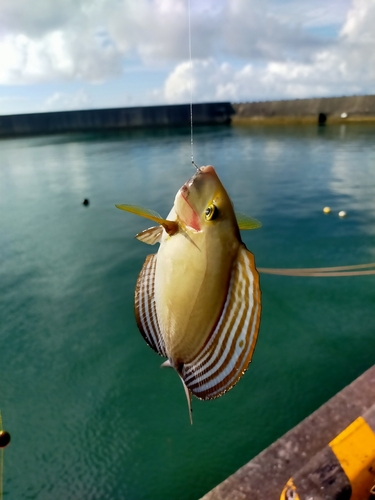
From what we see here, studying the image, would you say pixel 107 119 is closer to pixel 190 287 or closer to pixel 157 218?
pixel 157 218

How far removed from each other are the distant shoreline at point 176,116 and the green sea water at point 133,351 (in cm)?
2196

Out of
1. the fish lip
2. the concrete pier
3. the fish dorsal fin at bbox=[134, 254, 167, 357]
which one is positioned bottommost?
the concrete pier

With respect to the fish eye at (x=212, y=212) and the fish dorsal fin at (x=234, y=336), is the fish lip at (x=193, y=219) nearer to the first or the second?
the fish eye at (x=212, y=212)

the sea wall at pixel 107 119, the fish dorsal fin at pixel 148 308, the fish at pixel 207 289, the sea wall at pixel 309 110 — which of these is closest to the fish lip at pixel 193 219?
the fish at pixel 207 289

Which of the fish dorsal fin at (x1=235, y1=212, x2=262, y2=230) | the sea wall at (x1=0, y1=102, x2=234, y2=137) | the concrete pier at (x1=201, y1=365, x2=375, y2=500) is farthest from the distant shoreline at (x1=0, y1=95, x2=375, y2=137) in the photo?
the fish dorsal fin at (x1=235, y1=212, x2=262, y2=230)

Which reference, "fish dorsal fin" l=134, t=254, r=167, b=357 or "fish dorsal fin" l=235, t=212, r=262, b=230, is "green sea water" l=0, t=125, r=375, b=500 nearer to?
"fish dorsal fin" l=134, t=254, r=167, b=357

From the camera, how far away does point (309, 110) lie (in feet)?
115

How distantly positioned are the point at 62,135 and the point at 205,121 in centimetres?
1528

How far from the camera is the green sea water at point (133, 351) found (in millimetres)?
4609

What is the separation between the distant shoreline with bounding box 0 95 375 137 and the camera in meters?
34.9

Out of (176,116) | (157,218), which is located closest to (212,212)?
(157,218)

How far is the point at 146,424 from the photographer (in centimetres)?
508

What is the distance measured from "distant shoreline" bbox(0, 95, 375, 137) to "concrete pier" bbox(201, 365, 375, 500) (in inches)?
1341

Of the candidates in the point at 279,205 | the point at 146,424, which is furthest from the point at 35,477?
the point at 279,205
